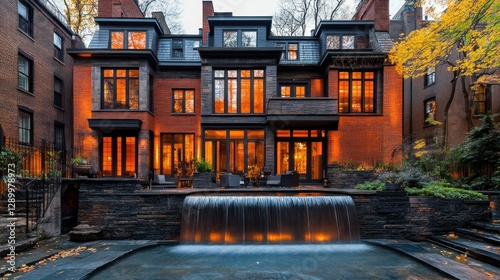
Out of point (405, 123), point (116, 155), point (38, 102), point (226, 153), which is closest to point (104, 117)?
point (116, 155)

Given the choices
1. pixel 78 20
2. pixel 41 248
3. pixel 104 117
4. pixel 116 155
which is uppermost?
pixel 78 20

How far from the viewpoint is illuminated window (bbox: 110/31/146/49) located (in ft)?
58.1

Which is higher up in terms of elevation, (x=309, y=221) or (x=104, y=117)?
(x=104, y=117)

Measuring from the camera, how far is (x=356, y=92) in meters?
17.0

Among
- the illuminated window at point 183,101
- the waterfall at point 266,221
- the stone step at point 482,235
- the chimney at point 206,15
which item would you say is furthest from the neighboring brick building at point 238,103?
the stone step at point 482,235

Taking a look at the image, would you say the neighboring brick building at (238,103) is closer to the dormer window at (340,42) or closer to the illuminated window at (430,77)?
the dormer window at (340,42)

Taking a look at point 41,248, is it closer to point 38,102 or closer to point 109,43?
point 38,102

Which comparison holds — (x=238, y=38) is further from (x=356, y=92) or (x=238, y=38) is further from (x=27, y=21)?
(x=27, y=21)

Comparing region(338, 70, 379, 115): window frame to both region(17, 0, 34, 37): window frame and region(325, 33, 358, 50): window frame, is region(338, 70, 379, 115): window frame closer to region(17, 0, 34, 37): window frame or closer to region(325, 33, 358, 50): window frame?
region(325, 33, 358, 50): window frame

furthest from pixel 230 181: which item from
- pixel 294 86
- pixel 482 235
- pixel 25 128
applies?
pixel 25 128

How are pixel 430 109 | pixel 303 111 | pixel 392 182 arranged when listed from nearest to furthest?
pixel 392 182 → pixel 303 111 → pixel 430 109

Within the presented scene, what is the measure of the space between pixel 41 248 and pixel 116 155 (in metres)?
10.4

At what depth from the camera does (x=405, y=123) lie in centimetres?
2300

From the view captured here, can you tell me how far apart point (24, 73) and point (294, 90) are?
15146 mm
